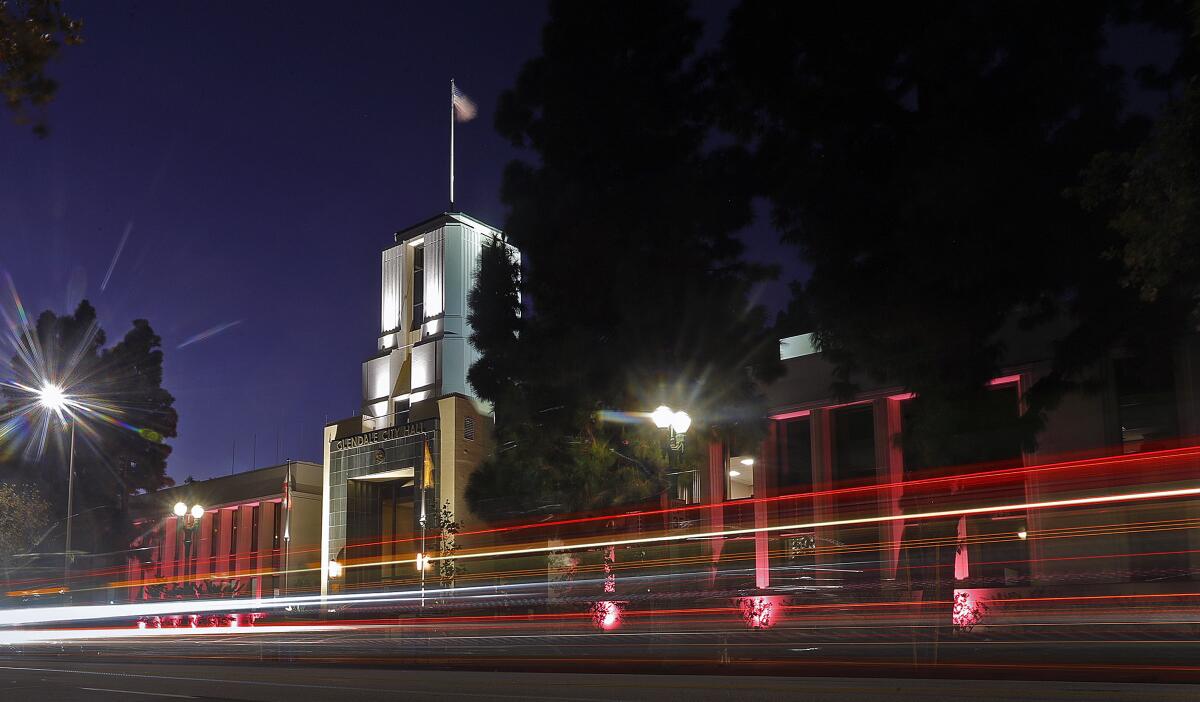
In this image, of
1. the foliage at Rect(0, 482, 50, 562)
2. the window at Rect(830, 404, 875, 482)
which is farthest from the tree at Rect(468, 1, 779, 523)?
the foliage at Rect(0, 482, 50, 562)

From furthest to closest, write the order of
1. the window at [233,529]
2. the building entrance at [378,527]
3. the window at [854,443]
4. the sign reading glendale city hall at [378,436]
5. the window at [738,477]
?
the window at [233,529] < the building entrance at [378,527] < the sign reading glendale city hall at [378,436] < the window at [738,477] < the window at [854,443]

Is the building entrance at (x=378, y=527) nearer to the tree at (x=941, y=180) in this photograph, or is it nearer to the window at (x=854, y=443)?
the window at (x=854, y=443)

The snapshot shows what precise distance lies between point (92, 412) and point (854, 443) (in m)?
51.3

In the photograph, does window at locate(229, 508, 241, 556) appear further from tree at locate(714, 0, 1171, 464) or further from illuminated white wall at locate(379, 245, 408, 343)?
tree at locate(714, 0, 1171, 464)

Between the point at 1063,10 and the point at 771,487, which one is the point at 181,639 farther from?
the point at 1063,10

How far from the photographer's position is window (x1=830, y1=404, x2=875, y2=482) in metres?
29.8

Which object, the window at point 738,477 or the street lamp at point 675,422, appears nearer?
the street lamp at point 675,422

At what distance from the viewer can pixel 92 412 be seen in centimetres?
6462

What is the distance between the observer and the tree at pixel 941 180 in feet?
62.1

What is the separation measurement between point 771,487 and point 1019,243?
1399 centimetres

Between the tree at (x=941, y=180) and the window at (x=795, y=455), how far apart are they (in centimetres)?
813

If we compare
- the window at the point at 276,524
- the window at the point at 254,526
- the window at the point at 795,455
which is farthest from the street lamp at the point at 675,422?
the window at the point at 254,526

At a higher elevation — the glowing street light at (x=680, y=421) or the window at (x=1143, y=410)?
the window at (x=1143, y=410)

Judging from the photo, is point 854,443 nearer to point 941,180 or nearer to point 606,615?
point 606,615
